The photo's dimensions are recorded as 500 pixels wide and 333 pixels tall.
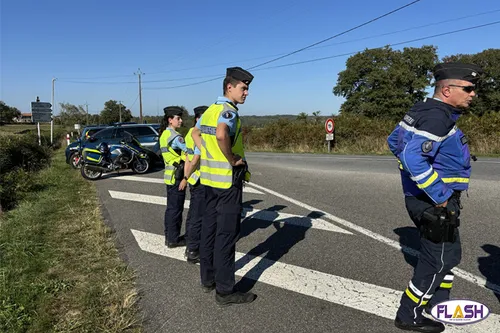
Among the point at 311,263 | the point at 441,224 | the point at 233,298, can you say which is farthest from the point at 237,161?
the point at 311,263

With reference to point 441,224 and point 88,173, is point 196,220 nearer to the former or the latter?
point 441,224

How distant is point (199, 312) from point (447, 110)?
2.49 m

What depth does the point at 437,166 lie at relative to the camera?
2.46 metres

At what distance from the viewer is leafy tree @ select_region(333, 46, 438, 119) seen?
45.7 m

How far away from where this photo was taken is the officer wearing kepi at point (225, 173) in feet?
9.95

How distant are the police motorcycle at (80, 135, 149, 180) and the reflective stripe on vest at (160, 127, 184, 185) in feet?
25.2

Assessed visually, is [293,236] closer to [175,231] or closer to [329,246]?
[329,246]

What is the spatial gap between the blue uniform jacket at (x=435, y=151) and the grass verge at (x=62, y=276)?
2.40 m

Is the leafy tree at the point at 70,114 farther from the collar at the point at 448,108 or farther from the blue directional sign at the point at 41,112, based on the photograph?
the collar at the point at 448,108

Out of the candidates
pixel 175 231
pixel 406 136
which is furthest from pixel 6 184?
pixel 406 136

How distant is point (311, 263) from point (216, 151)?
1.87 m

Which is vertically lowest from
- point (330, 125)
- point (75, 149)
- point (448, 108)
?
point (75, 149)

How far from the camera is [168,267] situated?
13.6 feet

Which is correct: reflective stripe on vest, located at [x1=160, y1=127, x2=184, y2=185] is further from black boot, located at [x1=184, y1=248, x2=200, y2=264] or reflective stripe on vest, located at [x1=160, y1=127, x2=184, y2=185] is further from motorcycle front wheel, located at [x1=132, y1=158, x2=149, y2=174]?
motorcycle front wheel, located at [x1=132, y1=158, x2=149, y2=174]
